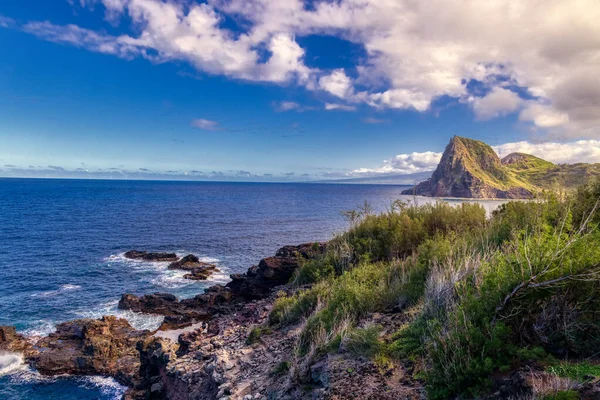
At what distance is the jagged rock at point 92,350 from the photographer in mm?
19078

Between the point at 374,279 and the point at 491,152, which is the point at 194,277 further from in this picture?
the point at 491,152

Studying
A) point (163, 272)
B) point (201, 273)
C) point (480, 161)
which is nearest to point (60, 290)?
point (163, 272)

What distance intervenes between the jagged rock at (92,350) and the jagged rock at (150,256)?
17432mm

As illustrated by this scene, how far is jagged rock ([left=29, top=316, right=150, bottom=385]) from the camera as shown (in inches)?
751

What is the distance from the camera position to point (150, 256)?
41.0 m

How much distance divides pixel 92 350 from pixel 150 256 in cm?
2149

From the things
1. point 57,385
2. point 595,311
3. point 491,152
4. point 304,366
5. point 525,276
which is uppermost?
point 491,152

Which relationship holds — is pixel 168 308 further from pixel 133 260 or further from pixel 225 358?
pixel 133 260

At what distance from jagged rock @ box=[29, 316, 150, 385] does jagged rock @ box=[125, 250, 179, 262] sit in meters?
17.4

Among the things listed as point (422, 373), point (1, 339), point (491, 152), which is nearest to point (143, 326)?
point (1, 339)

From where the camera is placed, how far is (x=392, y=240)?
66.0 feet

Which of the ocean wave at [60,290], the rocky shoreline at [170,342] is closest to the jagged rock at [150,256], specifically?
the ocean wave at [60,290]

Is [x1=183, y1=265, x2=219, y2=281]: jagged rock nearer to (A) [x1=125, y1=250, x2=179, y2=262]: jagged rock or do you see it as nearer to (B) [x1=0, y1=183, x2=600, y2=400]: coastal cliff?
(A) [x1=125, y1=250, x2=179, y2=262]: jagged rock

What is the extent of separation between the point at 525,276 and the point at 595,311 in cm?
121
